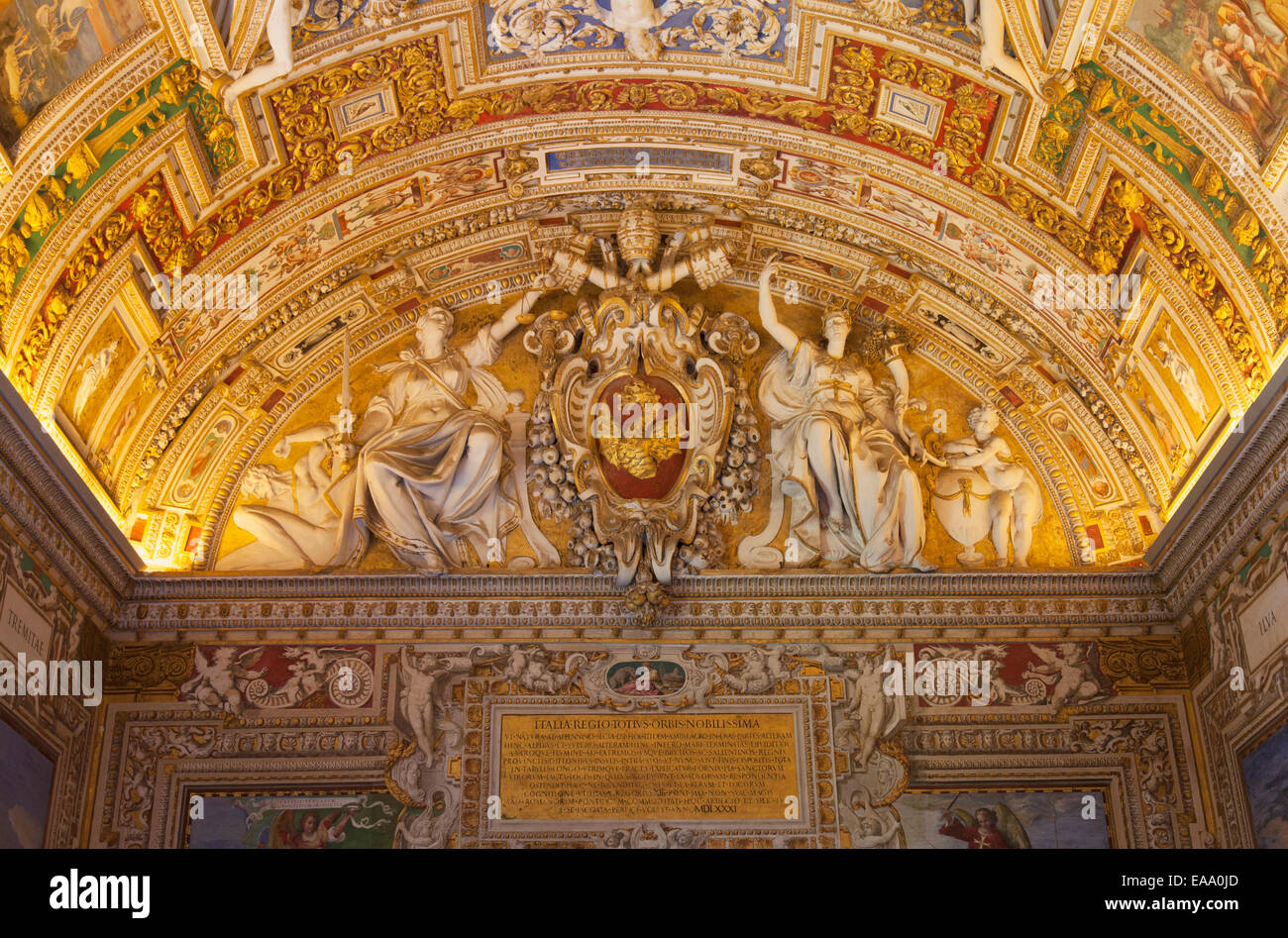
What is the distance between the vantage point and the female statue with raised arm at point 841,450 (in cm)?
1385

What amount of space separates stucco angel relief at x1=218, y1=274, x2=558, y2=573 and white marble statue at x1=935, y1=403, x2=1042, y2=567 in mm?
3850

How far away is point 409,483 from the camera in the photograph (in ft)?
45.5

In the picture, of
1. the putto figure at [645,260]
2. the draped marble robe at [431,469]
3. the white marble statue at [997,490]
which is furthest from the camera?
the putto figure at [645,260]

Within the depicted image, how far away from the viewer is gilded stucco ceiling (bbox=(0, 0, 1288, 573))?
11789 millimetres

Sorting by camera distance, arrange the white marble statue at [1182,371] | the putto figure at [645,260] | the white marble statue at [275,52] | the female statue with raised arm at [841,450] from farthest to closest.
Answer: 1. the putto figure at [645,260]
2. the female statue with raised arm at [841,450]
3. the white marble statue at [1182,371]
4. the white marble statue at [275,52]

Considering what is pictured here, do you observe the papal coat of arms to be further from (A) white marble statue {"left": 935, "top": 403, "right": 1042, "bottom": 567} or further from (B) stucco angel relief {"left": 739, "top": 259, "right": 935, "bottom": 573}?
(A) white marble statue {"left": 935, "top": 403, "right": 1042, "bottom": 567}

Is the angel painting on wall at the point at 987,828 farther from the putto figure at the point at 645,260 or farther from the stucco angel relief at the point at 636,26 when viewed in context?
the stucco angel relief at the point at 636,26

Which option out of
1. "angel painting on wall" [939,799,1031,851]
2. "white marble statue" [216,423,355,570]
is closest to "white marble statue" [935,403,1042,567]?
"angel painting on wall" [939,799,1031,851]

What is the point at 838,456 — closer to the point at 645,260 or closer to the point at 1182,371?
the point at 645,260

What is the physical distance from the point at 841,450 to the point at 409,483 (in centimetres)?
396

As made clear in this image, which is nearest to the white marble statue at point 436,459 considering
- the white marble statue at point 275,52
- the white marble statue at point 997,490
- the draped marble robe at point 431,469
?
the draped marble robe at point 431,469

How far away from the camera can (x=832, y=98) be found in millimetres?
13625

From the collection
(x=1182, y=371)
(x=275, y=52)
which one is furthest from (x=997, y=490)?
(x=275, y=52)
